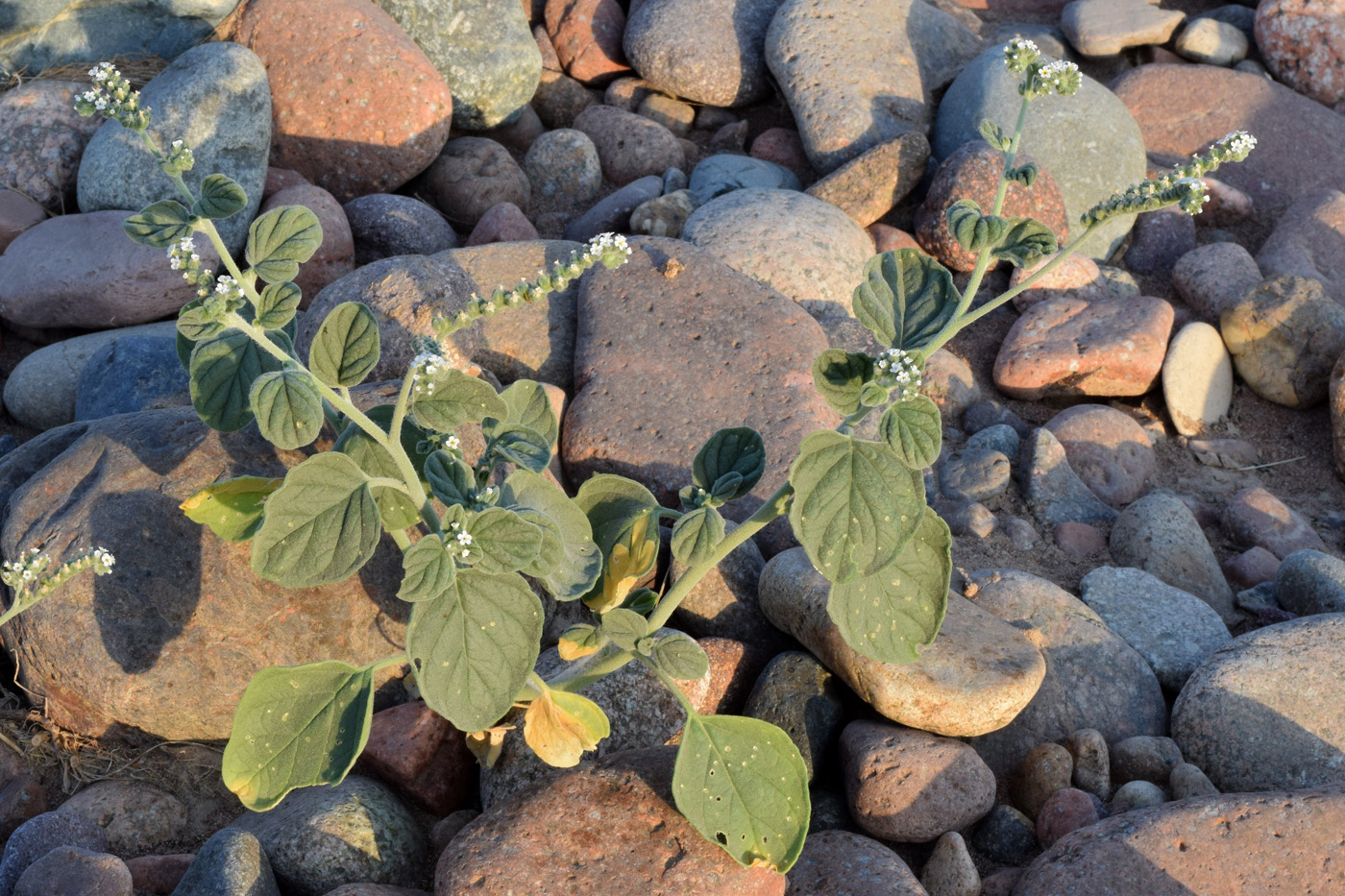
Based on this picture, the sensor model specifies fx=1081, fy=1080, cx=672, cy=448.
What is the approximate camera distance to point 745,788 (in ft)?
7.84

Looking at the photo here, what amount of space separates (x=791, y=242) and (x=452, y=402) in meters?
3.19

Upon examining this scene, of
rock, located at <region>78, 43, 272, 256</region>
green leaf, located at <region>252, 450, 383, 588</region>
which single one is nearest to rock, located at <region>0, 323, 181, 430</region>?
rock, located at <region>78, 43, 272, 256</region>

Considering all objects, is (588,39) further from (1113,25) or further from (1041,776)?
(1041,776)

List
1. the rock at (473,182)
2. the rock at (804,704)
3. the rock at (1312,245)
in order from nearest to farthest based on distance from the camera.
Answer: the rock at (804,704), the rock at (1312,245), the rock at (473,182)

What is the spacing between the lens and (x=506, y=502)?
240 centimetres

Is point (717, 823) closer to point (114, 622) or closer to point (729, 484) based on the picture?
point (729, 484)

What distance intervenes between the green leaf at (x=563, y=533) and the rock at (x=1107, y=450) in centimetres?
277

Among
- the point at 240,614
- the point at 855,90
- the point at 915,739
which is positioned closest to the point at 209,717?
the point at 240,614

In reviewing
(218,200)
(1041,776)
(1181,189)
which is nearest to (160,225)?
(218,200)

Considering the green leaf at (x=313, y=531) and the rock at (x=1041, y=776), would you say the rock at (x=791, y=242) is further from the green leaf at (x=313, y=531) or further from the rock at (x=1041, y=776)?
the green leaf at (x=313, y=531)

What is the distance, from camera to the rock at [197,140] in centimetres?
497

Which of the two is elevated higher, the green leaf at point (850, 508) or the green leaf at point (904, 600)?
the green leaf at point (850, 508)

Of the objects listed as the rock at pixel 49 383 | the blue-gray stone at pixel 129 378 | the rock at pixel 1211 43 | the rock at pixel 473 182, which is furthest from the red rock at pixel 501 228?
the rock at pixel 1211 43

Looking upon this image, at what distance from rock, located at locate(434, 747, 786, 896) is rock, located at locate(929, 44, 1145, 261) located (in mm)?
4342
